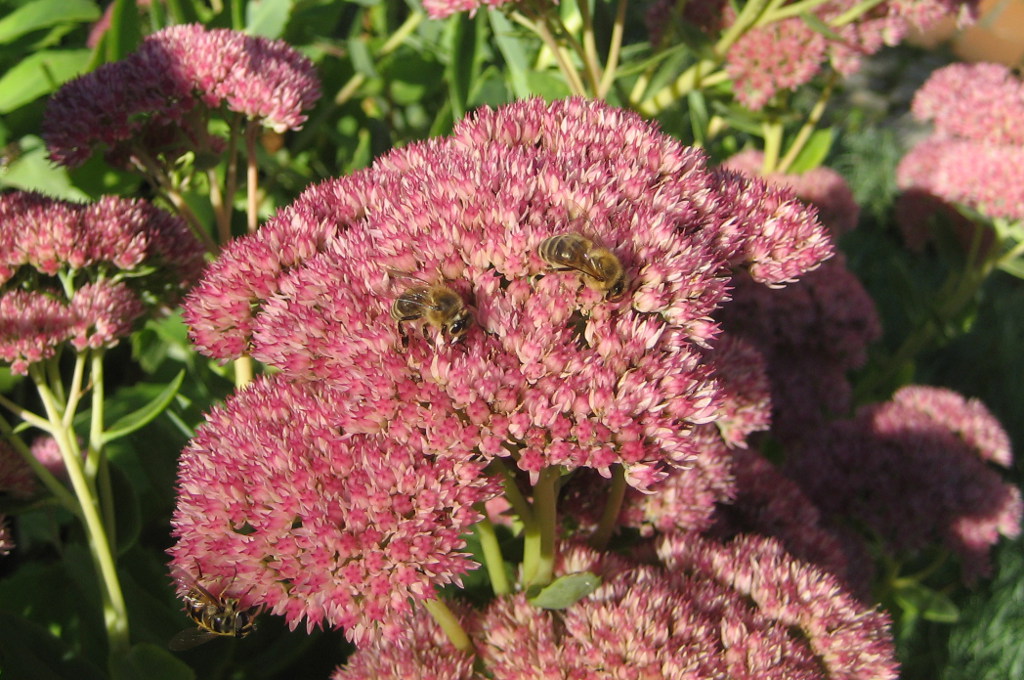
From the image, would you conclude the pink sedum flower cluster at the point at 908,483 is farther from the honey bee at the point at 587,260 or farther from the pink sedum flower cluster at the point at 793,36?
the honey bee at the point at 587,260

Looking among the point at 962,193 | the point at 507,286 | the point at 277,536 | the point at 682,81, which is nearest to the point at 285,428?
the point at 277,536

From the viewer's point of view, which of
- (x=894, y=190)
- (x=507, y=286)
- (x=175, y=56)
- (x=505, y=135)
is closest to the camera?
(x=507, y=286)

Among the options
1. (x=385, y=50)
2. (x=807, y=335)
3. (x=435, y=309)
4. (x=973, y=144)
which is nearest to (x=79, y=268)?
(x=435, y=309)

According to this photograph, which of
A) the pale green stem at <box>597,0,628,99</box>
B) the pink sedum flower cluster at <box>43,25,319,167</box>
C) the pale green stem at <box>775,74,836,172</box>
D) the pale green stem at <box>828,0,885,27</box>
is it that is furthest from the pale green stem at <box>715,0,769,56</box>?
the pink sedum flower cluster at <box>43,25,319,167</box>

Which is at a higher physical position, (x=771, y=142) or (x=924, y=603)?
(x=771, y=142)

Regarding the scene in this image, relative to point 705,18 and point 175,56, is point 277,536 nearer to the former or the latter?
point 175,56

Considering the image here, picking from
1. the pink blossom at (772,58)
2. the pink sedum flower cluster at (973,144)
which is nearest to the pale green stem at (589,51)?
the pink blossom at (772,58)

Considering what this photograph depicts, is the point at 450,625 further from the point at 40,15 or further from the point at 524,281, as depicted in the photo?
the point at 40,15
